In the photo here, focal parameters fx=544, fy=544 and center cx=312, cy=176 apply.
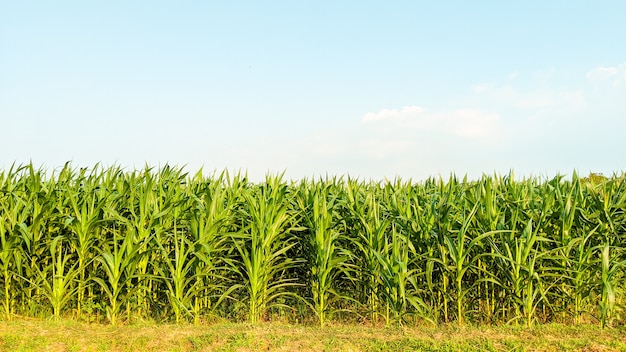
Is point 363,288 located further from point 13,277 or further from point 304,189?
point 13,277

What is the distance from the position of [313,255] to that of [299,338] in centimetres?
99

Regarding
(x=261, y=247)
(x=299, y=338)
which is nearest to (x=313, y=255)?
(x=261, y=247)

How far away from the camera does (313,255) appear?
5652 mm

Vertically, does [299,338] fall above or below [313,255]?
below

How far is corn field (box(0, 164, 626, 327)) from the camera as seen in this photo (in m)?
5.46

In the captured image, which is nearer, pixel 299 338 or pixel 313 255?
pixel 299 338

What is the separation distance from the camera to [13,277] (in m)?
6.10

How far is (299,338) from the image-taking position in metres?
4.91

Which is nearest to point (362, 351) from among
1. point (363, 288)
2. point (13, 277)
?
point (363, 288)

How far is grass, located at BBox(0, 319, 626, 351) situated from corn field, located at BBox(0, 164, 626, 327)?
277 mm

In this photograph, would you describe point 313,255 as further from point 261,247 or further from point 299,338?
point 299,338

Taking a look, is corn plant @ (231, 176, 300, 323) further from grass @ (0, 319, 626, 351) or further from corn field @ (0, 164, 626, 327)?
grass @ (0, 319, 626, 351)

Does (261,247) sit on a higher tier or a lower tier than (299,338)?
higher

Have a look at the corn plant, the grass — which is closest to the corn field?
the corn plant
